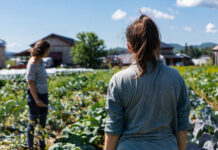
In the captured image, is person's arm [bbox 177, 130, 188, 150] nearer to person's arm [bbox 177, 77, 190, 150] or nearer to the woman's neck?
person's arm [bbox 177, 77, 190, 150]

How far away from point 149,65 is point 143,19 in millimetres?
271

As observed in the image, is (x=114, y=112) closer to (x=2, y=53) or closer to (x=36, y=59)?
(x=36, y=59)

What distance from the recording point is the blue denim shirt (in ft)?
4.16

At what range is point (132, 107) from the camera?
131 cm

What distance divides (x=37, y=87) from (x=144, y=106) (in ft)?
6.89

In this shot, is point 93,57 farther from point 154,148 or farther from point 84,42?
point 154,148

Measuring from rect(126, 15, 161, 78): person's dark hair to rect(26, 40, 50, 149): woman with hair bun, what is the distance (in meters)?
1.92

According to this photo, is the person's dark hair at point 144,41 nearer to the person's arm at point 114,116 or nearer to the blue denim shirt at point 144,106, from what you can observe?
the blue denim shirt at point 144,106

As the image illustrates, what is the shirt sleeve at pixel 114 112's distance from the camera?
1297 millimetres

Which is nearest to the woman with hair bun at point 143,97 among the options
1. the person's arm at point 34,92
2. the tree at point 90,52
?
the person's arm at point 34,92

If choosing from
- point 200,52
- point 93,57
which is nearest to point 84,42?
point 93,57

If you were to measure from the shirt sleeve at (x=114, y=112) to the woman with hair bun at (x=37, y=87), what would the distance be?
73.1 inches

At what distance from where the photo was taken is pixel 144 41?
1275 mm

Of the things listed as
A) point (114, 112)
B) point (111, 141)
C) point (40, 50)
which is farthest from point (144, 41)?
point (40, 50)
